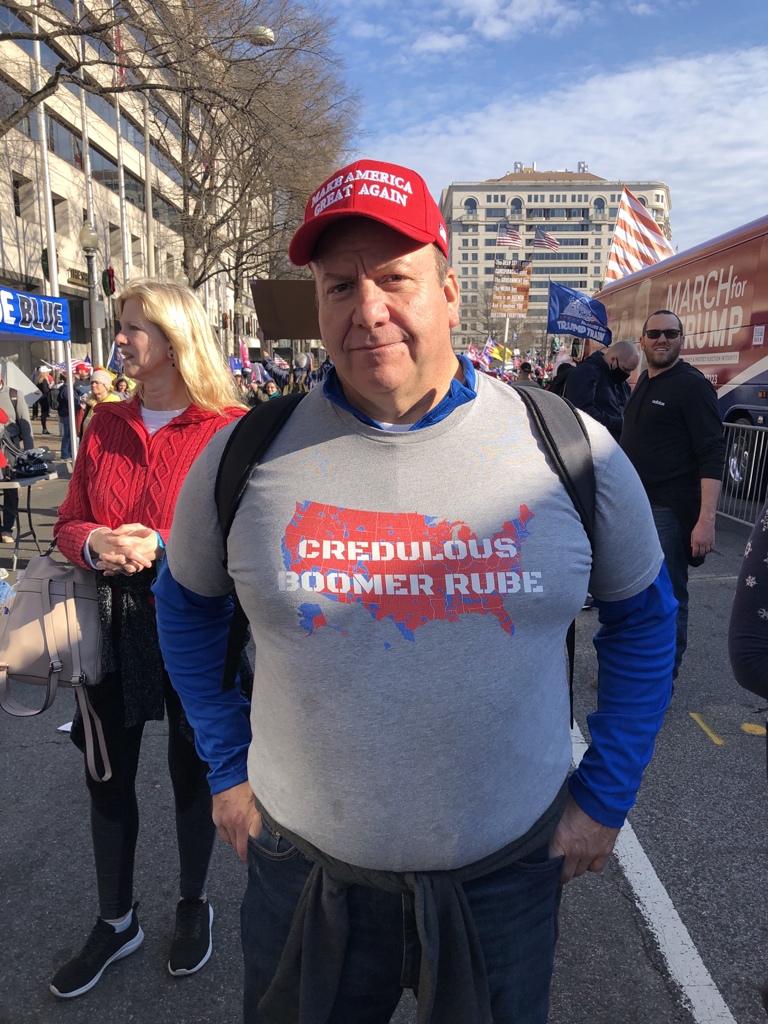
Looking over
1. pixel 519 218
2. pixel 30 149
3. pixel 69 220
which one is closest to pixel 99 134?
pixel 69 220

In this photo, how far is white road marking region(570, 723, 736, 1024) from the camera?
7.12 feet

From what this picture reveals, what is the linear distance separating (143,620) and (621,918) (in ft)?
6.34

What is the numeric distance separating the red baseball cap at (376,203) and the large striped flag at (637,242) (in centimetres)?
1599

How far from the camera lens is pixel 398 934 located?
4.28 ft

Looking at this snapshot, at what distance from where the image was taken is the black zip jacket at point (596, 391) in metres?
6.11

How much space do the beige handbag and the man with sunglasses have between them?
9.97 feet

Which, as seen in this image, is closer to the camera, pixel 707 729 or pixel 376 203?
pixel 376 203

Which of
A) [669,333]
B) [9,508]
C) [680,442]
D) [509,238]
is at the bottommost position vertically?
[9,508]

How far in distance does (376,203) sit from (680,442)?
10.9ft

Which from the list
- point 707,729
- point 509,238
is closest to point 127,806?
point 707,729

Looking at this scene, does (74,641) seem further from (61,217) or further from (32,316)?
(61,217)

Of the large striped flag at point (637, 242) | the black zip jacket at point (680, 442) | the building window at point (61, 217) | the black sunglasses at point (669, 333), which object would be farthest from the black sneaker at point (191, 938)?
the building window at point (61, 217)

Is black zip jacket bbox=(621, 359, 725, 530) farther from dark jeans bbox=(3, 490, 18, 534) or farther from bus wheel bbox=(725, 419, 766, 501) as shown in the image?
dark jeans bbox=(3, 490, 18, 534)

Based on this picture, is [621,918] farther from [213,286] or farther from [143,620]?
[213,286]
